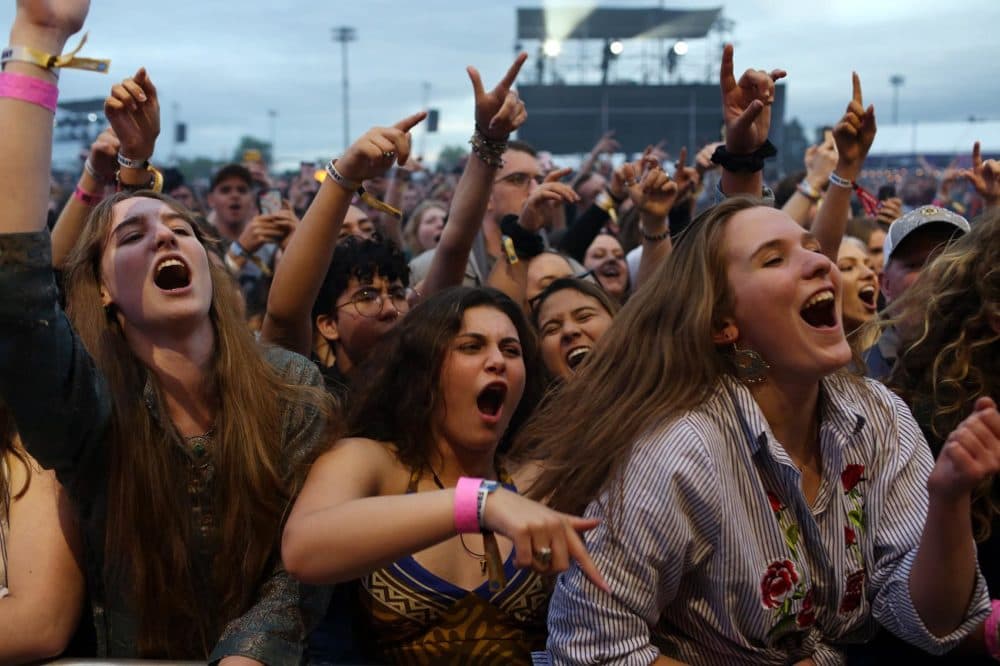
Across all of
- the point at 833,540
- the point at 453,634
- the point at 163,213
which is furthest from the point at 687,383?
the point at 163,213

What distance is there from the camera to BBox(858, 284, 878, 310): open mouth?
15.8 feet

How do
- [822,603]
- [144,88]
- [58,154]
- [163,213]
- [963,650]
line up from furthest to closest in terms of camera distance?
1. [58,154]
2. [144,88]
3. [163,213]
4. [963,650]
5. [822,603]

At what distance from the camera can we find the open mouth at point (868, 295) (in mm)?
4820

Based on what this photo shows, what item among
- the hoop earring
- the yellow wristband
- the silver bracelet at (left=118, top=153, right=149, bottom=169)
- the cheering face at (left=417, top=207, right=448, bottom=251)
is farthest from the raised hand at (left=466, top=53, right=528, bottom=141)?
the cheering face at (left=417, top=207, right=448, bottom=251)

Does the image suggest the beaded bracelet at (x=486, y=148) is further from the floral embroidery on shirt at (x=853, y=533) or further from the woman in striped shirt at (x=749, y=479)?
the floral embroidery on shirt at (x=853, y=533)

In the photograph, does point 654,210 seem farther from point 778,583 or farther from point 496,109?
point 778,583

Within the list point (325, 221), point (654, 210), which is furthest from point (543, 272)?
point (325, 221)

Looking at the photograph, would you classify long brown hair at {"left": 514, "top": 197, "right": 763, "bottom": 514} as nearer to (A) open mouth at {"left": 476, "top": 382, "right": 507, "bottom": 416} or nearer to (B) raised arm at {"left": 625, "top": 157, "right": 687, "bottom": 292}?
(A) open mouth at {"left": 476, "top": 382, "right": 507, "bottom": 416}

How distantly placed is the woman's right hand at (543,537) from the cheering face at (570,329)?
192 cm

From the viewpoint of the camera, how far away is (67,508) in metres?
2.60

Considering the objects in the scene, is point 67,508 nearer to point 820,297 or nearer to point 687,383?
point 687,383

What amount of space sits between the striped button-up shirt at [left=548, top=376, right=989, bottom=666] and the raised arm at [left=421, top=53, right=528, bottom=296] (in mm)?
1552

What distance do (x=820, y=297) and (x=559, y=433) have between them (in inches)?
25.6

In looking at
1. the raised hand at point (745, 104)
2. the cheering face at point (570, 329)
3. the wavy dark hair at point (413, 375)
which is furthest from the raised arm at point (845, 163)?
the wavy dark hair at point (413, 375)
